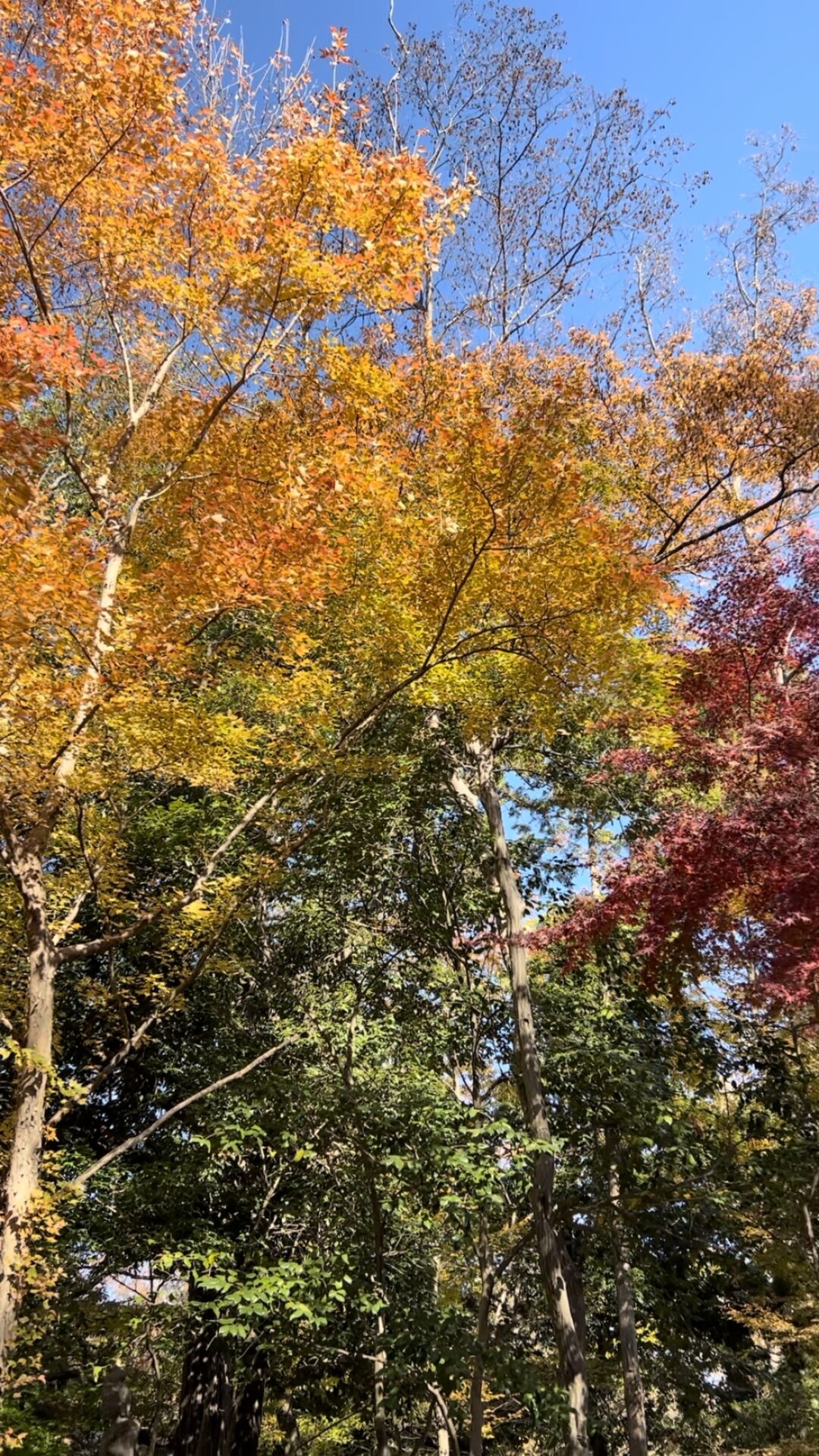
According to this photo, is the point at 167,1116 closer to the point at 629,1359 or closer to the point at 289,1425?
the point at 629,1359

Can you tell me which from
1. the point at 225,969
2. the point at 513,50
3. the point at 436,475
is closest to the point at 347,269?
the point at 436,475

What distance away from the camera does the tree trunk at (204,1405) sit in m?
8.18

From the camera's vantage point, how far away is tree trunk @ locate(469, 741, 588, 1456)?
18.7 ft

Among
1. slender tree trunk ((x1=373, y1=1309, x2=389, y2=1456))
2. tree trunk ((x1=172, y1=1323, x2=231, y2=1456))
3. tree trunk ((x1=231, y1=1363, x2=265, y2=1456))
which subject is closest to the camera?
slender tree trunk ((x1=373, y1=1309, x2=389, y2=1456))

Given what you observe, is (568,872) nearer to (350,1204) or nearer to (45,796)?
(350,1204)

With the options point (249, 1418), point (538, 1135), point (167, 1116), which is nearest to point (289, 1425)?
point (249, 1418)

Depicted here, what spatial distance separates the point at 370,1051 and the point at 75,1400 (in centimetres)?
457

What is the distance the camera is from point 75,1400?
7.80 m

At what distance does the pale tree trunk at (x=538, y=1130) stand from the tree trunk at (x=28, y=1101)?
10.9 ft

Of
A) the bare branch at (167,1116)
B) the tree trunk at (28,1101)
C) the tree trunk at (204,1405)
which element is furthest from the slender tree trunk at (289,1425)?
the tree trunk at (28,1101)

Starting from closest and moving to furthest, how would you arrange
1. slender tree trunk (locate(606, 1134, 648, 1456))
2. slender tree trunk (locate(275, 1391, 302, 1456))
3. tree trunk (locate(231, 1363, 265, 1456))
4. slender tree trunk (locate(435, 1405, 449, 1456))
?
slender tree trunk (locate(435, 1405, 449, 1456)), slender tree trunk (locate(606, 1134, 648, 1456)), tree trunk (locate(231, 1363, 265, 1456)), slender tree trunk (locate(275, 1391, 302, 1456))

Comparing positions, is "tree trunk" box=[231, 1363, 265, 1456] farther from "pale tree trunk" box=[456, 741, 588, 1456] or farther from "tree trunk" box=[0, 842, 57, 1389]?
"tree trunk" box=[0, 842, 57, 1389]

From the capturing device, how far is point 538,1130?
6.13 metres

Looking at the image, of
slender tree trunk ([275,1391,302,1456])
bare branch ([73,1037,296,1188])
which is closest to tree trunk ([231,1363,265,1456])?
slender tree trunk ([275,1391,302,1456])
